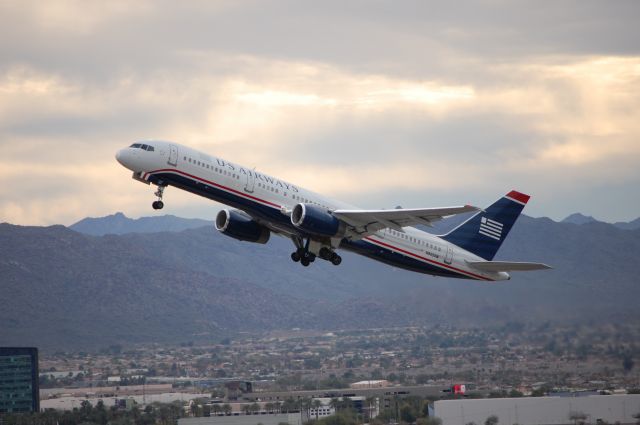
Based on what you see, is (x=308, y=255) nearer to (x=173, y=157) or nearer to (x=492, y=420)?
(x=173, y=157)

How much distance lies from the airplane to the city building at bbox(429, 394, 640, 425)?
1358 centimetres

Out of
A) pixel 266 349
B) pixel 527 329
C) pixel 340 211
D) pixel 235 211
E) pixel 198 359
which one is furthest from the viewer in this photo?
pixel 266 349

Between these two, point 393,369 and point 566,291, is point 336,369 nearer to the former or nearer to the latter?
point 393,369

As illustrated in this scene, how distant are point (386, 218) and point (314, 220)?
3900mm

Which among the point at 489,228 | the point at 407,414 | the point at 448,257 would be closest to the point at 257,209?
the point at 448,257

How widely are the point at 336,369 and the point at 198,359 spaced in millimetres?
36673

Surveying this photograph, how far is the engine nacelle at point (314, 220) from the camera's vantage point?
189ft

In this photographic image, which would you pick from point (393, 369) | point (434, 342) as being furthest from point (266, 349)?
point (434, 342)

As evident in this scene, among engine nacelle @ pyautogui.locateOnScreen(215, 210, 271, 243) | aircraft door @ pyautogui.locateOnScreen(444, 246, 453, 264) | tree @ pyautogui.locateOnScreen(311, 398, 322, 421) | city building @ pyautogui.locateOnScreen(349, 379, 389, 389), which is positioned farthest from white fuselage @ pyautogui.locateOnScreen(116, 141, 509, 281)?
city building @ pyautogui.locateOnScreen(349, 379, 389, 389)

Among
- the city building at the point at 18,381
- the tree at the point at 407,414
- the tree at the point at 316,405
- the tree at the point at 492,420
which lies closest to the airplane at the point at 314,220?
the tree at the point at 492,420

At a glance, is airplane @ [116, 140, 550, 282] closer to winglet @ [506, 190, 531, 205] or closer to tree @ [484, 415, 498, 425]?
winglet @ [506, 190, 531, 205]

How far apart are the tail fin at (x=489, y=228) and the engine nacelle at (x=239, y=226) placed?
443 inches

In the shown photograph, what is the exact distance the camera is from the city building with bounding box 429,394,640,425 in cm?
7475

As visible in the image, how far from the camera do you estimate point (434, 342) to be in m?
119
